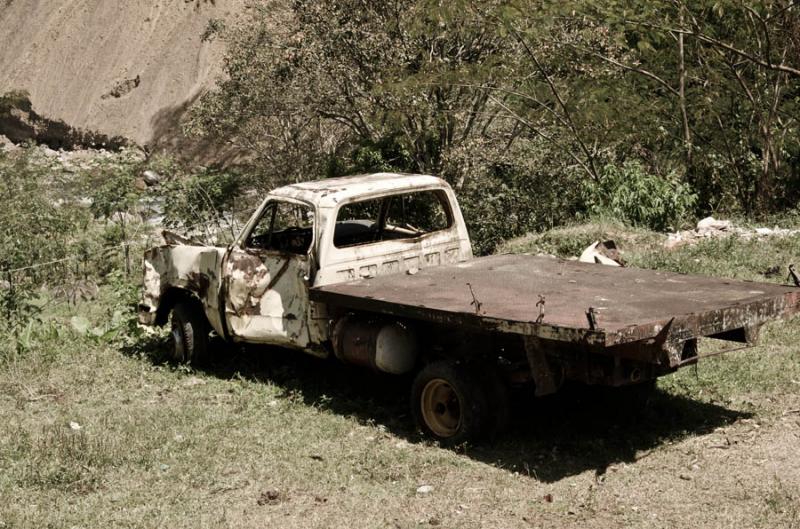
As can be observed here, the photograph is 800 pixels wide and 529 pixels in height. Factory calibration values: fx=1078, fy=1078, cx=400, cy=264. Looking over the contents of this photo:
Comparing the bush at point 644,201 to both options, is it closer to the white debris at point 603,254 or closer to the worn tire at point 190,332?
the white debris at point 603,254

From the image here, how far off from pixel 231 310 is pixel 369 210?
153 inches

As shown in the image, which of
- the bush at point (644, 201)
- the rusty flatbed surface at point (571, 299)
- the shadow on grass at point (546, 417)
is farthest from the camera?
the bush at point (644, 201)

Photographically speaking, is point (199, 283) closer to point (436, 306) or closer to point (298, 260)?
point (298, 260)

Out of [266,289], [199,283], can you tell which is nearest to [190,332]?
[199,283]

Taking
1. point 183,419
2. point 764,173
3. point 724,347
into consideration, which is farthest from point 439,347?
point 764,173

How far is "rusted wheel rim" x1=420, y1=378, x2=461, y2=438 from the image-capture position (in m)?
6.91

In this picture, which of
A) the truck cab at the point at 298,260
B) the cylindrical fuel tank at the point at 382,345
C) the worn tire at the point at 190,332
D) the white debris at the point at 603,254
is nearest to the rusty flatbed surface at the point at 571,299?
the cylindrical fuel tank at the point at 382,345

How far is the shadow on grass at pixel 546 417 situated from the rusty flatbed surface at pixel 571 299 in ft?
2.72

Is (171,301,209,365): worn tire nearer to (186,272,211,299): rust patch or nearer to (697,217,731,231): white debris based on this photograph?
(186,272,211,299): rust patch

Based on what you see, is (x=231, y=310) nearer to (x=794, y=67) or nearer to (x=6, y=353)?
(x=6, y=353)

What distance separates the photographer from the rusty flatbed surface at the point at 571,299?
602 cm

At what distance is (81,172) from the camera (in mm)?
19953

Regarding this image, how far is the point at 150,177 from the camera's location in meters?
21.9

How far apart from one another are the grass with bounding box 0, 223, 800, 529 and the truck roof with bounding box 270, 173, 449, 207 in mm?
1479
